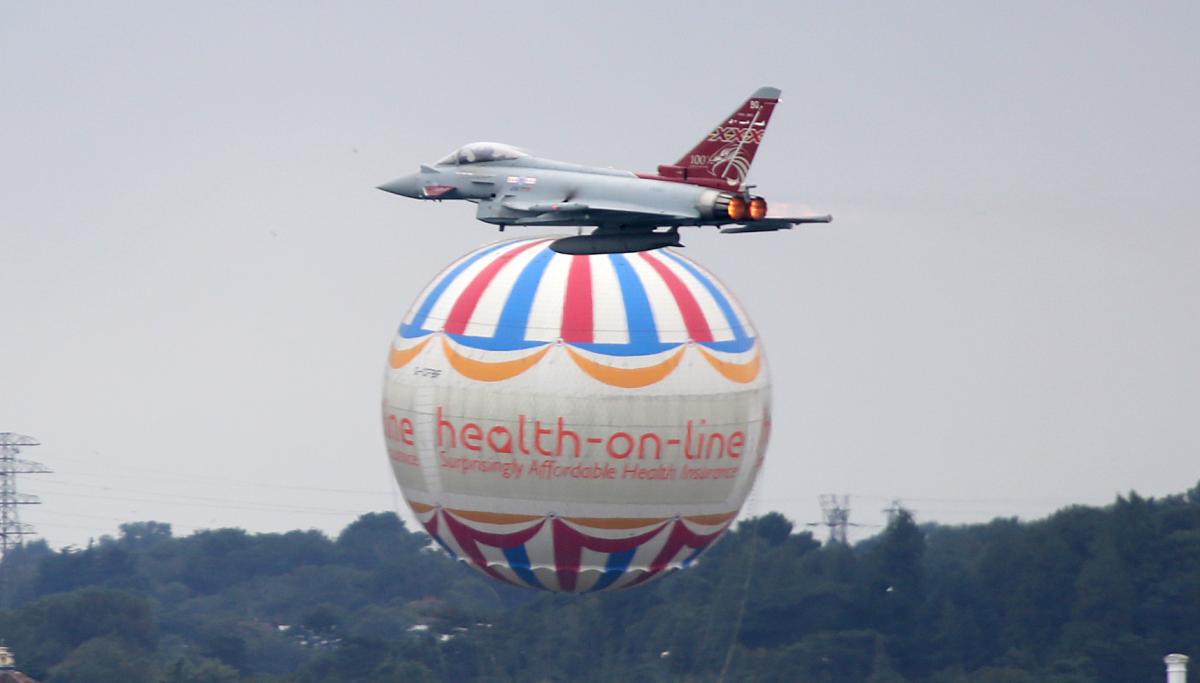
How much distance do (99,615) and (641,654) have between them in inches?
1159

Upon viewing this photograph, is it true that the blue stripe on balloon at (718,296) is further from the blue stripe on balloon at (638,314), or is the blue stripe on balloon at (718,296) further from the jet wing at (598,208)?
the jet wing at (598,208)

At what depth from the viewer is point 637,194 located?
65.8m

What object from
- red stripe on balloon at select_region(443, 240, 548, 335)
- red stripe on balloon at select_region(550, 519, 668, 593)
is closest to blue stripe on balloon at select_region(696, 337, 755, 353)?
red stripe on balloon at select_region(550, 519, 668, 593)

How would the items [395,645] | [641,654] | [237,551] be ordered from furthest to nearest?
[237,551]
[395,645]
[641,654]

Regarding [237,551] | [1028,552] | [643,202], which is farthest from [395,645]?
[643,202]

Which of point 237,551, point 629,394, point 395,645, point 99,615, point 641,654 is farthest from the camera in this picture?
point 237,551

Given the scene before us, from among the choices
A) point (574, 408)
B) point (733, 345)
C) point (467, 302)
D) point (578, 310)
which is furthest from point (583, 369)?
point (733, 345)

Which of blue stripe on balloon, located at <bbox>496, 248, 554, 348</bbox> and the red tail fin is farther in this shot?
Result: blue stripe on balloon, located at <bbox>496, 248, 554, 348</bbox>

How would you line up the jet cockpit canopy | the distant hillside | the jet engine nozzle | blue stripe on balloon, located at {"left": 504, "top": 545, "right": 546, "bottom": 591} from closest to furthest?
the jet engine nozzle → the jet cockpit canopy → blue stripe on balloon, located at {"left": 504, "top": 545, "right": 546, "bottom": 591} → the distant hillside

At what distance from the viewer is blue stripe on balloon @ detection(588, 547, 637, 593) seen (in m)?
75.7

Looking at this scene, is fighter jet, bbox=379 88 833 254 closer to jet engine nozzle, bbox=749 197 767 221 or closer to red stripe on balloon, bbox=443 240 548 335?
jet engine nozzle, bbox=749 197 767 221

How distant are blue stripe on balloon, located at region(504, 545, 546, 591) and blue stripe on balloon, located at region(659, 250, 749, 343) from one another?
26.6ft

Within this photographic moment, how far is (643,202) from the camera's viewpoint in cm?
6562

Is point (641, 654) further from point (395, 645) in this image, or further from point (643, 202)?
point (643, 202)
